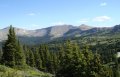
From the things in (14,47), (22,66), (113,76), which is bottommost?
(113,76)

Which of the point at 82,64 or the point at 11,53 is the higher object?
the point at 11,53

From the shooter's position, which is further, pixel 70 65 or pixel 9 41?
pixel 9 41

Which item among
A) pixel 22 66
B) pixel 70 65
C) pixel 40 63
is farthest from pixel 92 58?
pixel 40 63

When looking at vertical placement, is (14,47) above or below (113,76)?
above

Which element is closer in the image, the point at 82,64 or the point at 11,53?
the point at 82,64

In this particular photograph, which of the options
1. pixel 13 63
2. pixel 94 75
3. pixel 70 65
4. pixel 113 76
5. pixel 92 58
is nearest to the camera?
pixel 94 75

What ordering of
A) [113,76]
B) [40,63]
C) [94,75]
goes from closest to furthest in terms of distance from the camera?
[94,75] → [113,76] → [40,63]

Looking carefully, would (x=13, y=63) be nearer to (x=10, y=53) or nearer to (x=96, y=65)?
(x=10, y=53)

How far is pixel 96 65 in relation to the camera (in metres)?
48.0

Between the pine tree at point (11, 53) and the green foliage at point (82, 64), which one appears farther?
the pine tree at point (11, 53)

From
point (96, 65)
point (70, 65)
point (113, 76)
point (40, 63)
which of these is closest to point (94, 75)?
point (96, 65)

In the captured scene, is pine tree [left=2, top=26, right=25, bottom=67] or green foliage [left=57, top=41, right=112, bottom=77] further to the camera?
pine tree [left=2, top=26, right=25, bottom=67]

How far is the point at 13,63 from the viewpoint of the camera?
69.5m

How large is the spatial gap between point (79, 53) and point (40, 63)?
7446cm
